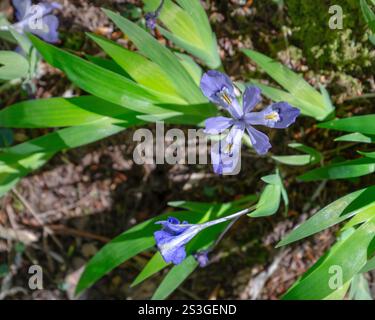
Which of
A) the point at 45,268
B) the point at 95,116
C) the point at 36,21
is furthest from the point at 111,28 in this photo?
the point at 45,268

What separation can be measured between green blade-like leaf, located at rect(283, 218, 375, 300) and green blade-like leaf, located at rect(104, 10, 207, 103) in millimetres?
537

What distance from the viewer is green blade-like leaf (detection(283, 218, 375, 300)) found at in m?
1.22

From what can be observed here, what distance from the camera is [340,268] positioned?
1.23 metres

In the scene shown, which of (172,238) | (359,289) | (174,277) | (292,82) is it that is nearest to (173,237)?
(172,238)

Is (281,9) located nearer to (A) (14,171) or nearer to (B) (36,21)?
(B) (36,21)

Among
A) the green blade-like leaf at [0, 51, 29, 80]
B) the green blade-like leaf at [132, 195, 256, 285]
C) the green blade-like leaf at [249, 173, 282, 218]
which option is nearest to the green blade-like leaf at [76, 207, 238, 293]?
the green blade-like leaf at [132, 195, 256, 285]

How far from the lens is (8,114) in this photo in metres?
1.33

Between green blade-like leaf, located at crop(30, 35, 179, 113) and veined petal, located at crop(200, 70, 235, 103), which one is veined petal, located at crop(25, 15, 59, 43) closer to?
green blade-like leaf, located at crop(30, 35, 179, 113)

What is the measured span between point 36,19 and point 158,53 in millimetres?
481

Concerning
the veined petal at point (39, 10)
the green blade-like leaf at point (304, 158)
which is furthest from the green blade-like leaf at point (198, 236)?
the veined petal at point (39, 10)

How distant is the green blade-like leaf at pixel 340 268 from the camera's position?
1.22 metres

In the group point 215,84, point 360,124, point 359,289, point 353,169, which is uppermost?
point 215,84

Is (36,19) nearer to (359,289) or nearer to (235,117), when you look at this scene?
(235,117)
